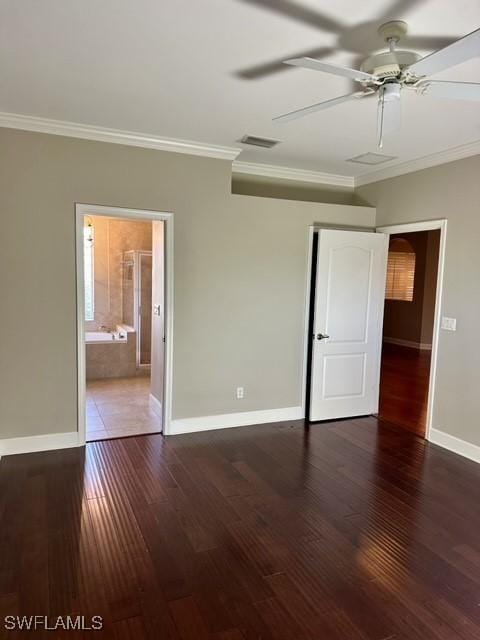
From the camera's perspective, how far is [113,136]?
3.67 meters

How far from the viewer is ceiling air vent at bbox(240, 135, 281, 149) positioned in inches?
148

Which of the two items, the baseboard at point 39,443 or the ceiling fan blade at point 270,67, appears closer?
the ceiling fan blade at point 270,67

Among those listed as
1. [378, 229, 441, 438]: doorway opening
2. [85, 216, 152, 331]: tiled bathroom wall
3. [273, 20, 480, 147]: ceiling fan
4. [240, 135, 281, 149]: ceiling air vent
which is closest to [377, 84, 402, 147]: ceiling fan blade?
[273, 20, 480, 147]: ceiling fan

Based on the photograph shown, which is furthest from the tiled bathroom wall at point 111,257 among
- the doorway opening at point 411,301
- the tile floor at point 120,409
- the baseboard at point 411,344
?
the baseboard at point 411,344

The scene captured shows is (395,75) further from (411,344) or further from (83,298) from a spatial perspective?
(411,344)

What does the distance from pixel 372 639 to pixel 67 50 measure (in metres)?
3.28

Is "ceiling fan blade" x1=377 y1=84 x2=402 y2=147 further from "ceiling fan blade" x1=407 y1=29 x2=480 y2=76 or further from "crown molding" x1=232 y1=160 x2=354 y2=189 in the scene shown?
"crown molding" x1=232 y1=160 x2=354 y2=189

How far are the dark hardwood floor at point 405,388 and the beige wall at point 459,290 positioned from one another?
0.58m

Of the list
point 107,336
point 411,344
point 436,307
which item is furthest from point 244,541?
point 411,344

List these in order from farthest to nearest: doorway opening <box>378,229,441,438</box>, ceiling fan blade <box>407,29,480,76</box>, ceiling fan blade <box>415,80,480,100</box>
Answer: doorway opening <box>378,229,441,438</box>, ceiling fan blade <box>415,80,480,100</box>, ceiling fan blade <box>407,29,480,76</box>

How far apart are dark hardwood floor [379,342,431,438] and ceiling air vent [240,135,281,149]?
322 cm

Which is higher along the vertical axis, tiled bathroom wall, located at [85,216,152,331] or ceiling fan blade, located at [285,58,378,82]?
ceiling fan blade, located at [285,58,378,82]

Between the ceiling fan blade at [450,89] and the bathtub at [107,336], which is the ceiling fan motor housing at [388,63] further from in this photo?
the bathtub at [107,336]

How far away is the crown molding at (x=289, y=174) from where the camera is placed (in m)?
4.59
